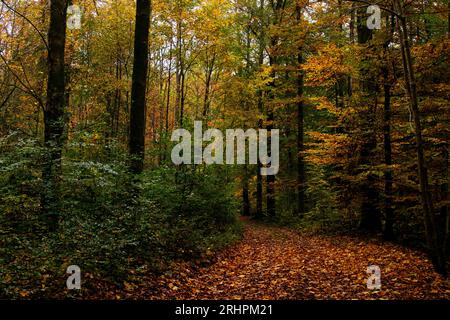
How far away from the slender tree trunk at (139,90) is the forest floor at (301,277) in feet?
10.9

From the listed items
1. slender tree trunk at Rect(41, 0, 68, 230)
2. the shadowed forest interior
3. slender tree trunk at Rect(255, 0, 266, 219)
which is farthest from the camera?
slender tree trunk at Rect(255, 0, 266, 219)

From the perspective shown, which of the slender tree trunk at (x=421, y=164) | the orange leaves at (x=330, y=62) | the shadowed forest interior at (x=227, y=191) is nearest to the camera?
the shadowed forest interior at (x=227, y=191)

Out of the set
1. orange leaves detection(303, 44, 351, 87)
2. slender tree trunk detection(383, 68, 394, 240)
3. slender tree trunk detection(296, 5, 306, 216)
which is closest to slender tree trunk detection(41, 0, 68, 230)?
orange leaves detection(303, 44, 351, 87)

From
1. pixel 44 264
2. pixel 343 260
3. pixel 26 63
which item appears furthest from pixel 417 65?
pixel 26 63

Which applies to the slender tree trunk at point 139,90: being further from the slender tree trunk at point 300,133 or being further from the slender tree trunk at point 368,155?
the slender tree trunk at point 300,133

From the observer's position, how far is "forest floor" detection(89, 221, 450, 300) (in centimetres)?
579

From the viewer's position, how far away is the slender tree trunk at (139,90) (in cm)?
888

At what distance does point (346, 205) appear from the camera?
1287 cm

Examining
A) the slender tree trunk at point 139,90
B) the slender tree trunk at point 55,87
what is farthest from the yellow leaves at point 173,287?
the slender tree trunk at point 139,90

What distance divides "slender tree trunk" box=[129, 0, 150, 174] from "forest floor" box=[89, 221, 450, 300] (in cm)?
334

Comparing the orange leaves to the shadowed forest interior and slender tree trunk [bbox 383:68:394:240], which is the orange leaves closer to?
the shadowed forest interior

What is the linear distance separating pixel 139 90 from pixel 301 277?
20.3 ft

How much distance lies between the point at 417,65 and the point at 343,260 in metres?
5.56
